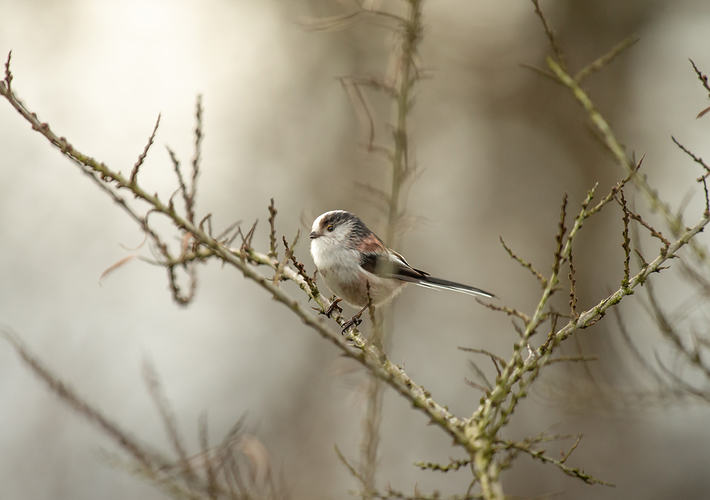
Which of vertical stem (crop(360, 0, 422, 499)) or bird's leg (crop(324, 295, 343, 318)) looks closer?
vertical stem (crop(360, 0, 422, 499))

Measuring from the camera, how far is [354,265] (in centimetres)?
391

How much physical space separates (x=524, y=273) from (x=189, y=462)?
8519 mm

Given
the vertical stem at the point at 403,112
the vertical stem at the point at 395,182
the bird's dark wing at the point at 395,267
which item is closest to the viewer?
the vertical stem at the point at 395,182

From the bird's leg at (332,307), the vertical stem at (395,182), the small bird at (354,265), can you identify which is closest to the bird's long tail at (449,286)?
the small bird at (354,265)

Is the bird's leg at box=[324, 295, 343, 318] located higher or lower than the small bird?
lower

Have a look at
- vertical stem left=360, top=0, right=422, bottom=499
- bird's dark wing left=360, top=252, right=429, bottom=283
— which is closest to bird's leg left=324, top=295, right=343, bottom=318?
bird's dark wing left=360, top=252, right=429, bottom=283

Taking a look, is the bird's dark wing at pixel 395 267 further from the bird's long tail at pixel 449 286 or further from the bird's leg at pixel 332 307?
the bird's leg at pixel 332 307

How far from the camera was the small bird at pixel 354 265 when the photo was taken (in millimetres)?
3837

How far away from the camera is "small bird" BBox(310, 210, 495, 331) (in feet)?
12.6

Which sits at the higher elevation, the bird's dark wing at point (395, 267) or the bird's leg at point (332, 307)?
the bird's dark wing at point (395, 267)

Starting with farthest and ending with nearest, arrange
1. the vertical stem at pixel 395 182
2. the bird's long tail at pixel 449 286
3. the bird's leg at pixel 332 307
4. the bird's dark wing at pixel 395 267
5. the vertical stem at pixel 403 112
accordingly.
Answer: the bird's dark wing at pixel 395 267 < the bird's leg at pixel 332 307 < the bird's long tail at pixel 449 286 < the vertical stem at pixel 403 112 < the vertical stem at pixel 395 182

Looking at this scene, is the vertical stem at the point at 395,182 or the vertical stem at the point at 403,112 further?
the vertical stem at the point at 403,112

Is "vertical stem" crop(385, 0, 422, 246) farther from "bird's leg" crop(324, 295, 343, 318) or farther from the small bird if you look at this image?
the small bird

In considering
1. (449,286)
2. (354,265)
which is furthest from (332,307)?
(449,286)
